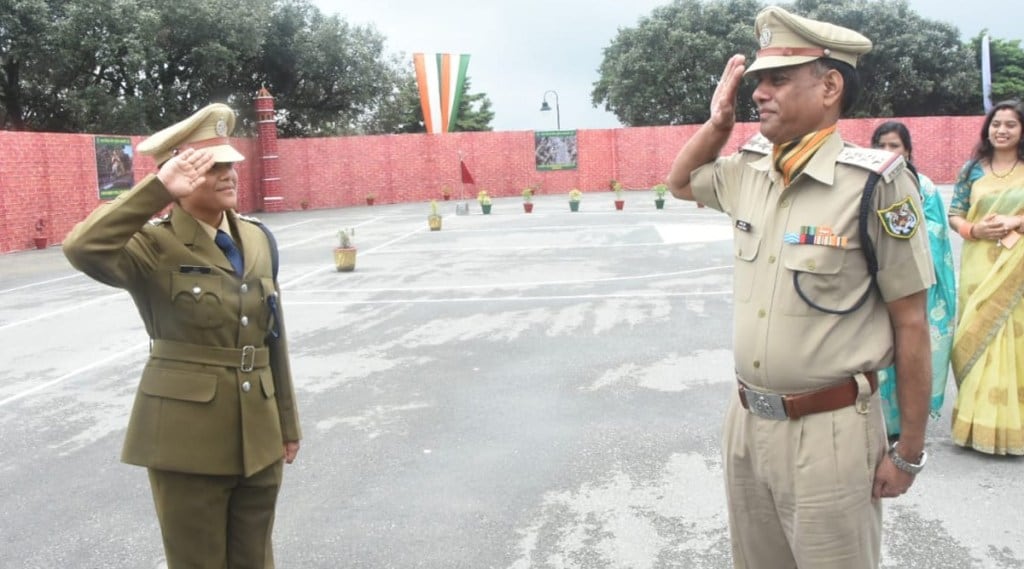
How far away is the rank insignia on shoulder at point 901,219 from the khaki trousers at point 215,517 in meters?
1.96

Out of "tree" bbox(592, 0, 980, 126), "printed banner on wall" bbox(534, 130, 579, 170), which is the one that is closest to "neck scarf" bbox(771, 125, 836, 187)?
"printed banner on wall" bbox(534, 130, 579, 170)

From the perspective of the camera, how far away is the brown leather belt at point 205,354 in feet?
8.98

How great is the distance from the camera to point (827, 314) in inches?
91.7

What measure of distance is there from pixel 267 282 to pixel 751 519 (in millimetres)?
1639

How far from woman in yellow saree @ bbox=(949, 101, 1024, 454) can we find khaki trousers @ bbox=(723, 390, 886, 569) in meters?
2.75

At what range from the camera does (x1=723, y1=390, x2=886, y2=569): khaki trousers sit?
2.31 metres

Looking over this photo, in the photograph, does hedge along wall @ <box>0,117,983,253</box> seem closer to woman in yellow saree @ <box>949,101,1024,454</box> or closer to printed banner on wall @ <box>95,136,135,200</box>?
printed banner on wall @ <box>95,136,135,200</box>

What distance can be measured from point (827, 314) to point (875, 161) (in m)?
0.40

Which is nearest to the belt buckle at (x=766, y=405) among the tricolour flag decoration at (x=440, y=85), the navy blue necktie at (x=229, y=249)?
the navy blue necktie at (x=229, y=249)

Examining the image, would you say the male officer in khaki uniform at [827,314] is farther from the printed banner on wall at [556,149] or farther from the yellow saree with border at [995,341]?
the printed banner on wall at [556,149]

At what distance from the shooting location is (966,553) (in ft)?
12.1

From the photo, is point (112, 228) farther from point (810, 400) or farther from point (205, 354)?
point (810, 400)

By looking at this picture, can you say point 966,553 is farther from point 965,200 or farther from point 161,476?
point 161,476

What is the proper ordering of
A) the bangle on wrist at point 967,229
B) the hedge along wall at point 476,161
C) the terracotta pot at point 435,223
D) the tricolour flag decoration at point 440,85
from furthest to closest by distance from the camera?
1. the hedge along wall at point 476,161
2. the tricolour flag decoration at point 440,85
3. the terracotta pot at point 435,223
4. the bangle on wrist at point 967,229
